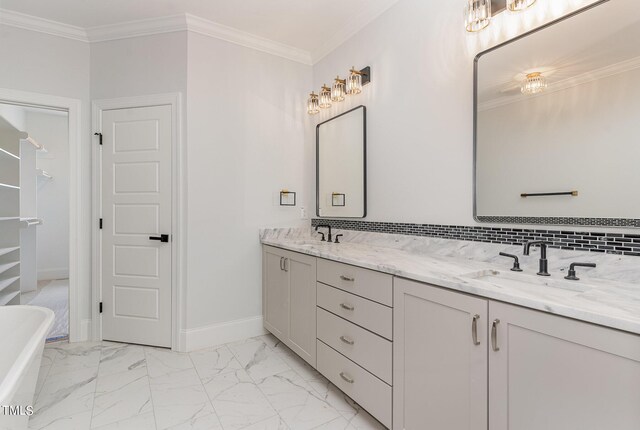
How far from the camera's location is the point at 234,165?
2.92 meters

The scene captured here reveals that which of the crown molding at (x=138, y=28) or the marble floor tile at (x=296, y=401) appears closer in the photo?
the marble floor tile at (x=296, y=401)

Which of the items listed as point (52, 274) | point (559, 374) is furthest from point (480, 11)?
point (52, 274)

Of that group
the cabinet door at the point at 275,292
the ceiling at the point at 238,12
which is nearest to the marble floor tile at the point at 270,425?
the cabinet door at the point at 275,292

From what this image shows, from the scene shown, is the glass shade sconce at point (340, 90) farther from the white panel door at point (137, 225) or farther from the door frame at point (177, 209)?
the white panel door at point (137, 225)

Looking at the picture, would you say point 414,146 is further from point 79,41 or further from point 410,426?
point 79,41

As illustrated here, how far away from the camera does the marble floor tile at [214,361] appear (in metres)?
2.36

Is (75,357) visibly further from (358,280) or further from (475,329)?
(475,329)

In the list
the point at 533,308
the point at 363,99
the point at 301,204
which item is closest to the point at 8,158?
the point at 301,204

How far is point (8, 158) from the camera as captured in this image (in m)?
3.25

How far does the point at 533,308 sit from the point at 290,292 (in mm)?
1754

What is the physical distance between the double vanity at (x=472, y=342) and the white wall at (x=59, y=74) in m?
2.06

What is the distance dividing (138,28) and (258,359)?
9.48 ft

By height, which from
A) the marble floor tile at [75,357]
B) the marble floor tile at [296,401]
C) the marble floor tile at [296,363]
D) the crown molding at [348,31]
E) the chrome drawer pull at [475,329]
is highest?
the crown molding at [348,31]

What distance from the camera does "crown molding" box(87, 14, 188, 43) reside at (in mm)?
2689
